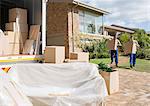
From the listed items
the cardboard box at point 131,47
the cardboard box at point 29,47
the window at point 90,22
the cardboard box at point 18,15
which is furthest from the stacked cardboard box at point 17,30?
the window at point 90,22

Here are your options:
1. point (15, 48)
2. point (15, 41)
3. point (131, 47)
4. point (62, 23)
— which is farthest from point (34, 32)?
point (62, 23)

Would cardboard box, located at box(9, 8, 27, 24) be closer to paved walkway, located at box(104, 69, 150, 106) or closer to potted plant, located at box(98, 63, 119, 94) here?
potted plant, located at box(98, 63, 119, 94)

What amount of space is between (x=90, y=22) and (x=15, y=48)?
1724 centimetres

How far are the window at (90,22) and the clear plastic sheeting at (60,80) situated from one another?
16.3m

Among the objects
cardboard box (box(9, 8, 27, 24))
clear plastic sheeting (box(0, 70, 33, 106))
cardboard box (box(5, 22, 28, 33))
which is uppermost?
cardboard box (box(9, 8, 27, 24))

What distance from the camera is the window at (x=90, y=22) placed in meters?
21.7

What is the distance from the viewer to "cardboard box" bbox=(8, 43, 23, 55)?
649 cm

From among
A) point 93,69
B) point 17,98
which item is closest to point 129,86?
point 93,69

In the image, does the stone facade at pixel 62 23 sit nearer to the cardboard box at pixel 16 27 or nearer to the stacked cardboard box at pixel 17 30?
the stacked cardboard box at pixel 17 30

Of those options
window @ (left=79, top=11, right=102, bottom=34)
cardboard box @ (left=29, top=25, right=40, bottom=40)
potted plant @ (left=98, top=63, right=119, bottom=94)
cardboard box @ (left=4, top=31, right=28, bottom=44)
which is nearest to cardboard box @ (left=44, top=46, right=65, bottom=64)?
cardboard box @ (left=29, top=25, right=40, bottom=40)

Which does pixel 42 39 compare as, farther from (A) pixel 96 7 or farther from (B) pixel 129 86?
(A) pixel 96 7

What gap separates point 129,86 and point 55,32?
11.2 meters

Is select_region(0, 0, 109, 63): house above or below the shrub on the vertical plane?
above

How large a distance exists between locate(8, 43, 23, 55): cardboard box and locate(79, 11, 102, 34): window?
14.6 m
